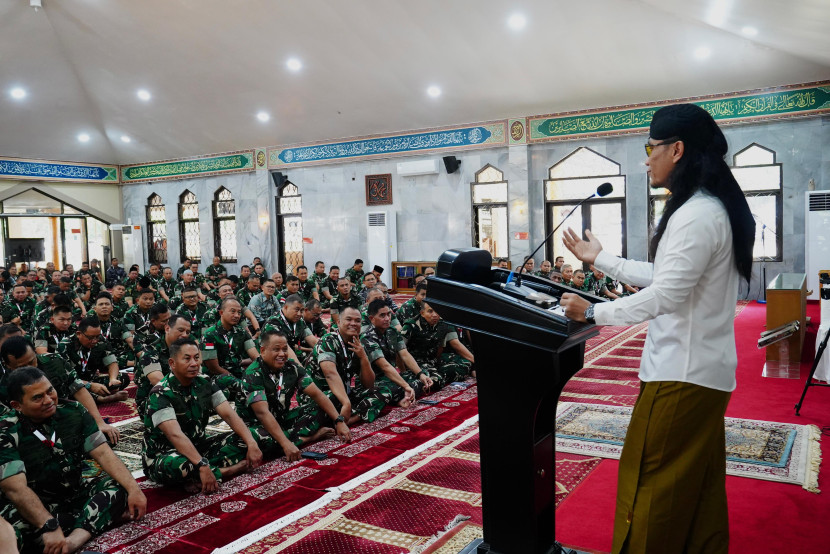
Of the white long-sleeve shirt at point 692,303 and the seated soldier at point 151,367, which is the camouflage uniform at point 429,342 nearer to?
the seated soldier at point 151,367

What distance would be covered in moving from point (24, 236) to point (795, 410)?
14671mm

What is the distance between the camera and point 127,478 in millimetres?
2564

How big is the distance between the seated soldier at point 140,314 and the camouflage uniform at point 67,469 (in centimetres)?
323

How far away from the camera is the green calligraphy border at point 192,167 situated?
13438mm

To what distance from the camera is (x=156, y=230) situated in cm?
1520

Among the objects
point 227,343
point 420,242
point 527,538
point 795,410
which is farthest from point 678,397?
point 420,242

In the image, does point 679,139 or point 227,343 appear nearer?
point 679,139

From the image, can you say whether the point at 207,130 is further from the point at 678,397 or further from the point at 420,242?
the point at 678,397

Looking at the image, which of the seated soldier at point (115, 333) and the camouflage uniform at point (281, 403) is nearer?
the camouflage uniform at point (281, 403)

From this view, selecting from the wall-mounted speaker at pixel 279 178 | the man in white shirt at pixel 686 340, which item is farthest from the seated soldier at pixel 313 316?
the wall-mounted speaker at pixel 279 178

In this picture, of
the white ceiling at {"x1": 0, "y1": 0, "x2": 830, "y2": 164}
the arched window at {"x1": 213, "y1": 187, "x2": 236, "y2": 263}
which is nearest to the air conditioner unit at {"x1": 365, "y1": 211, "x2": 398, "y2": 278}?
the white ceiling at {"x1": 0, "y1": 0, "x2": 830, "y2": 164}

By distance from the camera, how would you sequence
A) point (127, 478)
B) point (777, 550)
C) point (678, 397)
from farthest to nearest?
point (127, 478) < point (777, 550) < point (678, 397)

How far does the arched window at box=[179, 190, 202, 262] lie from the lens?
14430 millimetres

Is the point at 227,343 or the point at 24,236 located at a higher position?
the point at 24,236
